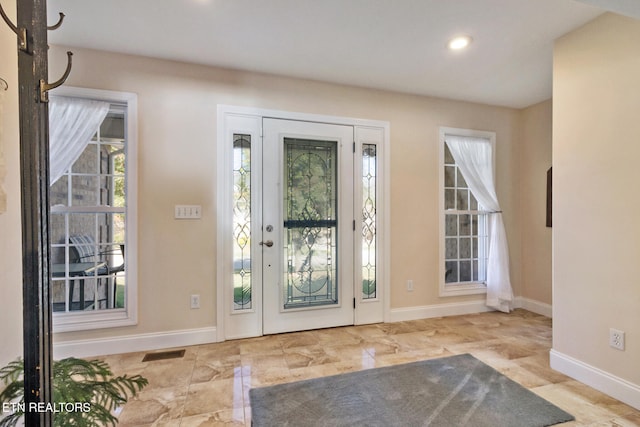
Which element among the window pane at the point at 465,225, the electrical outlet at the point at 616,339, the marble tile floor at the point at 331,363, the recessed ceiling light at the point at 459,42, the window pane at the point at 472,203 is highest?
the recessed ceiling light at the point at 459,42

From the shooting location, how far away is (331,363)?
8.02ft

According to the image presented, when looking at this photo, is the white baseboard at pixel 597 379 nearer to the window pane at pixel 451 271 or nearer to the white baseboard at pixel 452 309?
the white baseboard at pixel 452 309

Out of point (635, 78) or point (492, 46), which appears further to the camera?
point (492, 46)

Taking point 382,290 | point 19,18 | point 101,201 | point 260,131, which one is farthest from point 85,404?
point 382,290

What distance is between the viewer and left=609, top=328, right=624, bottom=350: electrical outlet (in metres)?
1.97

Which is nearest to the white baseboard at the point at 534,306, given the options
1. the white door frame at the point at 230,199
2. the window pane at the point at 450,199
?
the window pane at the point at 450,199

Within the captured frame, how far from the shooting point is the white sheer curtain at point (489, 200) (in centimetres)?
366

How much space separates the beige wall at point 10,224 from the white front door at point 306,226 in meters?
1.78

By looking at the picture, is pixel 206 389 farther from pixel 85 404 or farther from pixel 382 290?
pixel 382 290

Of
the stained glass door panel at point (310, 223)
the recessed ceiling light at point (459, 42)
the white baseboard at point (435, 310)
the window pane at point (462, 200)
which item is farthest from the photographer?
the window pane at point (462, 200)

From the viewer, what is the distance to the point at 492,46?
2482 mm

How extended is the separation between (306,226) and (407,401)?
5.76ft

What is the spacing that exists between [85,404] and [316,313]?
2345 mm

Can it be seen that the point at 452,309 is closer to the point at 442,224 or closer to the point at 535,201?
the point at 442,224
